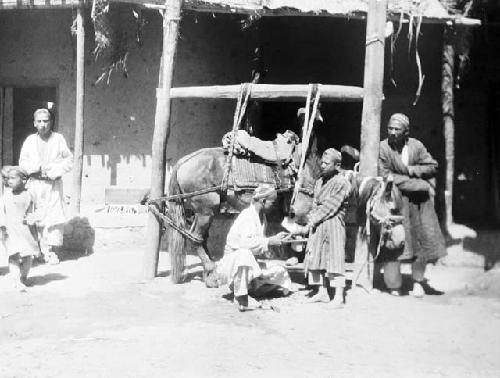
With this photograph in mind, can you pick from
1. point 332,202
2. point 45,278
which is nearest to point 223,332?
point 332,202

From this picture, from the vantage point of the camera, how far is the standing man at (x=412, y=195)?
571 centimetres

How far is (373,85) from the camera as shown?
5.73 meters

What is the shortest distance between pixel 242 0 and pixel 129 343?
4613mm

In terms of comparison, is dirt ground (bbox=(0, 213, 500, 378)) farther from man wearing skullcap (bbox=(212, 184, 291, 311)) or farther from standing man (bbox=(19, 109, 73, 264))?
standing man (bbox=(19, 109, 73, 264))

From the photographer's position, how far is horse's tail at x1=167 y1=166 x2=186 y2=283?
238 inches

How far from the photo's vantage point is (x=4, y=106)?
27.9ft

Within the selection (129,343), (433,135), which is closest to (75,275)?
(129,343)

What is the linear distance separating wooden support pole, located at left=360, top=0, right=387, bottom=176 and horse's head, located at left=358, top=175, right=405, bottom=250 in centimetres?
18

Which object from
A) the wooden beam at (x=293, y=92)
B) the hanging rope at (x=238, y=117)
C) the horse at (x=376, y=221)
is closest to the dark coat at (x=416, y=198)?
the horse at (x=376, y=221)

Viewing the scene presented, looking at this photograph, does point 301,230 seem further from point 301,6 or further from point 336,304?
point 301,6

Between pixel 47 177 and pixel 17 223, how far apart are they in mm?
1354

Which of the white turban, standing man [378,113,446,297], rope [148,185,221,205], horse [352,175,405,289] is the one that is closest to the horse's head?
horse [352,175,405,289]

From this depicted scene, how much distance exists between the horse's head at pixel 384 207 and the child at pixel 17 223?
Answer: 3428 mm

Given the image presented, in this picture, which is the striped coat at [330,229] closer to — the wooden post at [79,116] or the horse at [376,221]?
the horse at [376,221]
